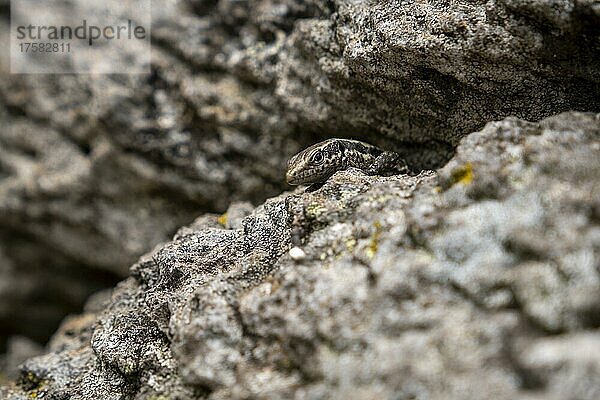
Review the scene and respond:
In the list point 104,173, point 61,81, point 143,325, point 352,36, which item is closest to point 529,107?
point 352,36

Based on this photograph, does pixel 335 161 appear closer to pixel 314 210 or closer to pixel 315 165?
pixel 315 165

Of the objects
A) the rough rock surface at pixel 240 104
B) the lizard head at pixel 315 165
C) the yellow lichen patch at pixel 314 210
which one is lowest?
the yellow lichen patch at pixel 314 210

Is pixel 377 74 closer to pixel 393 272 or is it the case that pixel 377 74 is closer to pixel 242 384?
pixel 393 272

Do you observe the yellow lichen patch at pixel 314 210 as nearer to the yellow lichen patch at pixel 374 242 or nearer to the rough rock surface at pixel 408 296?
the rough rock surface at pixel 408 296

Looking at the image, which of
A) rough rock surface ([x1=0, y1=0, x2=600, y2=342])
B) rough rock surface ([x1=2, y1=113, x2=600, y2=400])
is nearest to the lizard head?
rough rock surface ([x1=2, y1=113, x2=600, y2=400])

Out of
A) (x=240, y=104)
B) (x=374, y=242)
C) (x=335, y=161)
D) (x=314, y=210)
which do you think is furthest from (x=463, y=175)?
(x=240, y=104)

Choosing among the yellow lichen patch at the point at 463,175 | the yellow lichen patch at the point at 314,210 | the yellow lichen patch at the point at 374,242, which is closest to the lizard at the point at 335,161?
the yellow lichen patch at the point at 314,210
